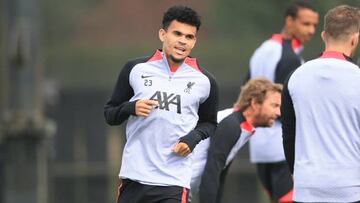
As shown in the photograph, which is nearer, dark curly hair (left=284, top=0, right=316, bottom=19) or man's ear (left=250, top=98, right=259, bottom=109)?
man's ear (left=250, top=98, right=259, bottom=109)

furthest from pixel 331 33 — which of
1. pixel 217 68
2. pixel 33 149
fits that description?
pixel 217 68

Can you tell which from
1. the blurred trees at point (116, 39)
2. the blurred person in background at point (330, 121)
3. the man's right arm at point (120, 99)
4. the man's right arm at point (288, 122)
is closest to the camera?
the blurred person in background at point (330, 121)

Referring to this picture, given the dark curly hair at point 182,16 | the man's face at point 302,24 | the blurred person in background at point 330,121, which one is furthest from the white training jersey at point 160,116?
the man's face at point 302,24

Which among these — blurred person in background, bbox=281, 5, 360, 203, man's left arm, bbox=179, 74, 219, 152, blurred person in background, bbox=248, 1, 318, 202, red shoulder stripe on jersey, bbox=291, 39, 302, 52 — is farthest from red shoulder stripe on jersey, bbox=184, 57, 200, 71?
red shoulder stripe on jersey, bbox=291, 39, 302, 52

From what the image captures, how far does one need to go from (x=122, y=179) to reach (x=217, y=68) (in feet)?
83.8

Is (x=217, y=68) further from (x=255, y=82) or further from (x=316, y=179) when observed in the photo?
(x=316, y=179)

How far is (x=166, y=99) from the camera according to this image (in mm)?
8938

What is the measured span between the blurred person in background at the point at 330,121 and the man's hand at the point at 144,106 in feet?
3.21

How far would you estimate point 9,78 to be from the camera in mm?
18953

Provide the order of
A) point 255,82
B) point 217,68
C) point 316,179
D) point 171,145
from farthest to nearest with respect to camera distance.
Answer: point 217,68 → point 255,82 → point 171,145 → point 316,179

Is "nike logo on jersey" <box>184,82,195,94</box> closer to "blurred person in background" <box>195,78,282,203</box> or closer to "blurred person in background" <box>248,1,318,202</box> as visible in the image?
"blurred person in background" <box>195,78,282,203</box>

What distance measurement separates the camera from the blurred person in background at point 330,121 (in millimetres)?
8258

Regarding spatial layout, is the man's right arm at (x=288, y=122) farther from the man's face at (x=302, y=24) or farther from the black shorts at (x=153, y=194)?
the man's face at (x=302, y=24)

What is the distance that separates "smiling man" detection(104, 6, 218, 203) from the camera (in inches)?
351
